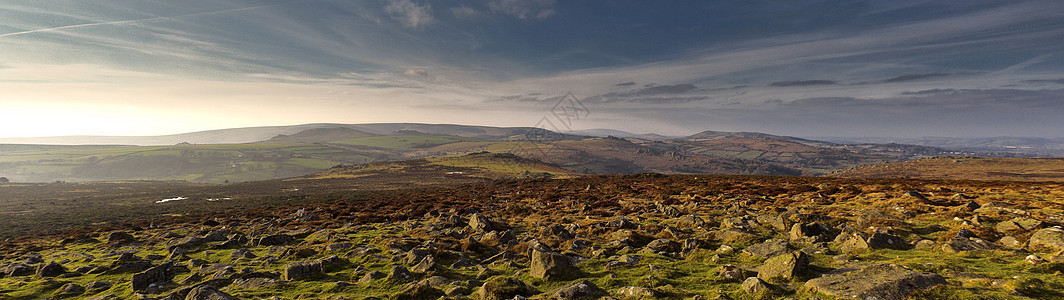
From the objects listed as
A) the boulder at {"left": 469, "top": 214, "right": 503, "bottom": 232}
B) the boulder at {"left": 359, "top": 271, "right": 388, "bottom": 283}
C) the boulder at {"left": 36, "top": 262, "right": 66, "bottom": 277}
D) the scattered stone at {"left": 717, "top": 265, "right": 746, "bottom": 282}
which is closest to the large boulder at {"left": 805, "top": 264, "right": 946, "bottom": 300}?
the scattered stone at {"left": 717, "top": 265, "right": 746, "bottom": 282}

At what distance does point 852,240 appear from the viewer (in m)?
11.4

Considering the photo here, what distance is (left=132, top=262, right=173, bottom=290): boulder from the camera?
1160 cm

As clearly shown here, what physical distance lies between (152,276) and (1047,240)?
89.1 feet

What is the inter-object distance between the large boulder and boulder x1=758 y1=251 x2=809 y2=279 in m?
0.55

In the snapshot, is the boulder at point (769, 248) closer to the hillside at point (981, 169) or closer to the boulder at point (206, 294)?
the boulder at point (206, 294)

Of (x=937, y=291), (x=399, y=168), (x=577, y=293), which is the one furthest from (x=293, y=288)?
(x=399, y=168)

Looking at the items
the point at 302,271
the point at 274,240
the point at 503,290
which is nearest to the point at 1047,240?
the point at 503,290

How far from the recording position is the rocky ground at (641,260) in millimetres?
8156

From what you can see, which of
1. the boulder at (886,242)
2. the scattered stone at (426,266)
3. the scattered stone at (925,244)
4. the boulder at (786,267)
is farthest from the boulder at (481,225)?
the scattered stone at (925,244)

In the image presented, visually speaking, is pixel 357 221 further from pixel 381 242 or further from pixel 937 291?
pixel 937 291

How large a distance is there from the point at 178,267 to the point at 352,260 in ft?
21.8

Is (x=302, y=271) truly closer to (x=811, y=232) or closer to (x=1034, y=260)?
(x=811, y=232)

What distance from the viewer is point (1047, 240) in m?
9.80

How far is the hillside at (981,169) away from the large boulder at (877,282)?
459ft
